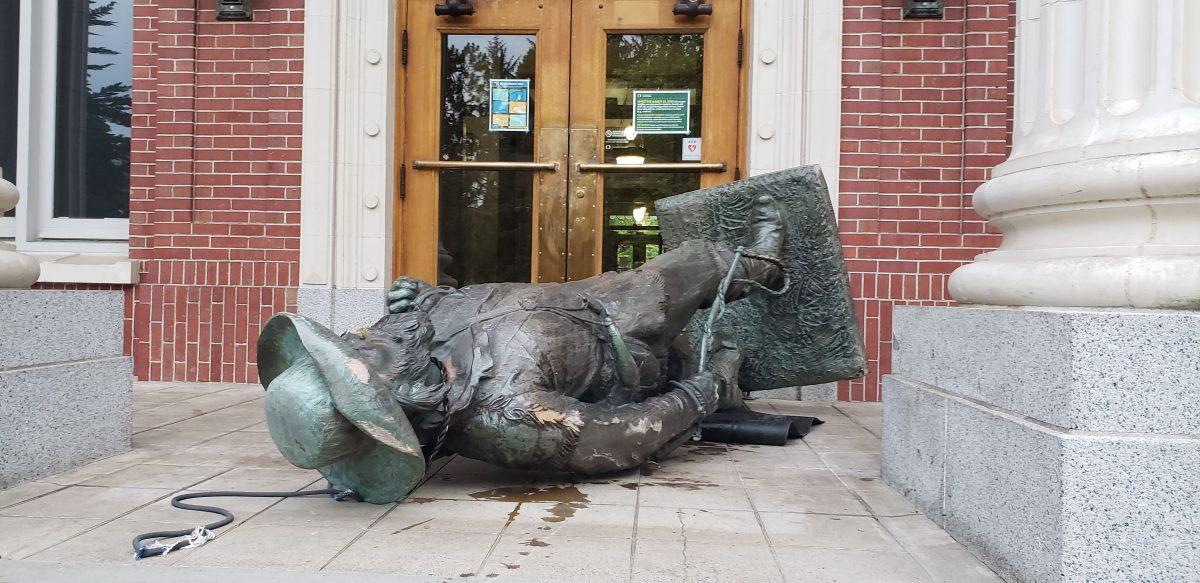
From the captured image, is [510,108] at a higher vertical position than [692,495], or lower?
higher

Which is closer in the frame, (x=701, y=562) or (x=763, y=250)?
(x=701, y=562)

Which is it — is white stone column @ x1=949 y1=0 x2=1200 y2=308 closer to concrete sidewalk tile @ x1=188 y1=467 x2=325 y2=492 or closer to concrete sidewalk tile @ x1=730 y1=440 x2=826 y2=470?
concrete sidewalk tile @ x1=730 y1=440 x2=826 y2=470

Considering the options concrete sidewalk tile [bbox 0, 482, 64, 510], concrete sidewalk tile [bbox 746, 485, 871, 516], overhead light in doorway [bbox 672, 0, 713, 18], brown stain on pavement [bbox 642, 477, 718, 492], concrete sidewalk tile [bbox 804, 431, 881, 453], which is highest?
overhead light in doorway [bbox 672, 0, 713, 18]

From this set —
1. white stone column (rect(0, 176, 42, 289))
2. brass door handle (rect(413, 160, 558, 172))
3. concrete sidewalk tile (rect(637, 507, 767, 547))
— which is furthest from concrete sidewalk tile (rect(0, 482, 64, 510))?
brass door handle (rect(413, 160, 558, 172))

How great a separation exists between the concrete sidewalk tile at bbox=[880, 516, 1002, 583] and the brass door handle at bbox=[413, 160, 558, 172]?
12.9ft

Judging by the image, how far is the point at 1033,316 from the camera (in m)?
2.21

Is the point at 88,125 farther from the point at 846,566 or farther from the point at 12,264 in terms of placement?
the point at 846,566

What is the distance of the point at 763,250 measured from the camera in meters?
4.07

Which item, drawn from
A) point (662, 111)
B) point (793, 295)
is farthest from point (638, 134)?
point (793, 295)

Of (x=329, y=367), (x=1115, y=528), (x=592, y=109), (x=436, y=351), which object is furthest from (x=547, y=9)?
(x=1115, y=528)

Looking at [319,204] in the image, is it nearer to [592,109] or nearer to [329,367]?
[592,109]

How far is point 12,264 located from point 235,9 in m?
3.33

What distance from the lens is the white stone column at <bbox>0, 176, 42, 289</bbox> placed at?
3336 mm

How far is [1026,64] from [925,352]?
1.01m
